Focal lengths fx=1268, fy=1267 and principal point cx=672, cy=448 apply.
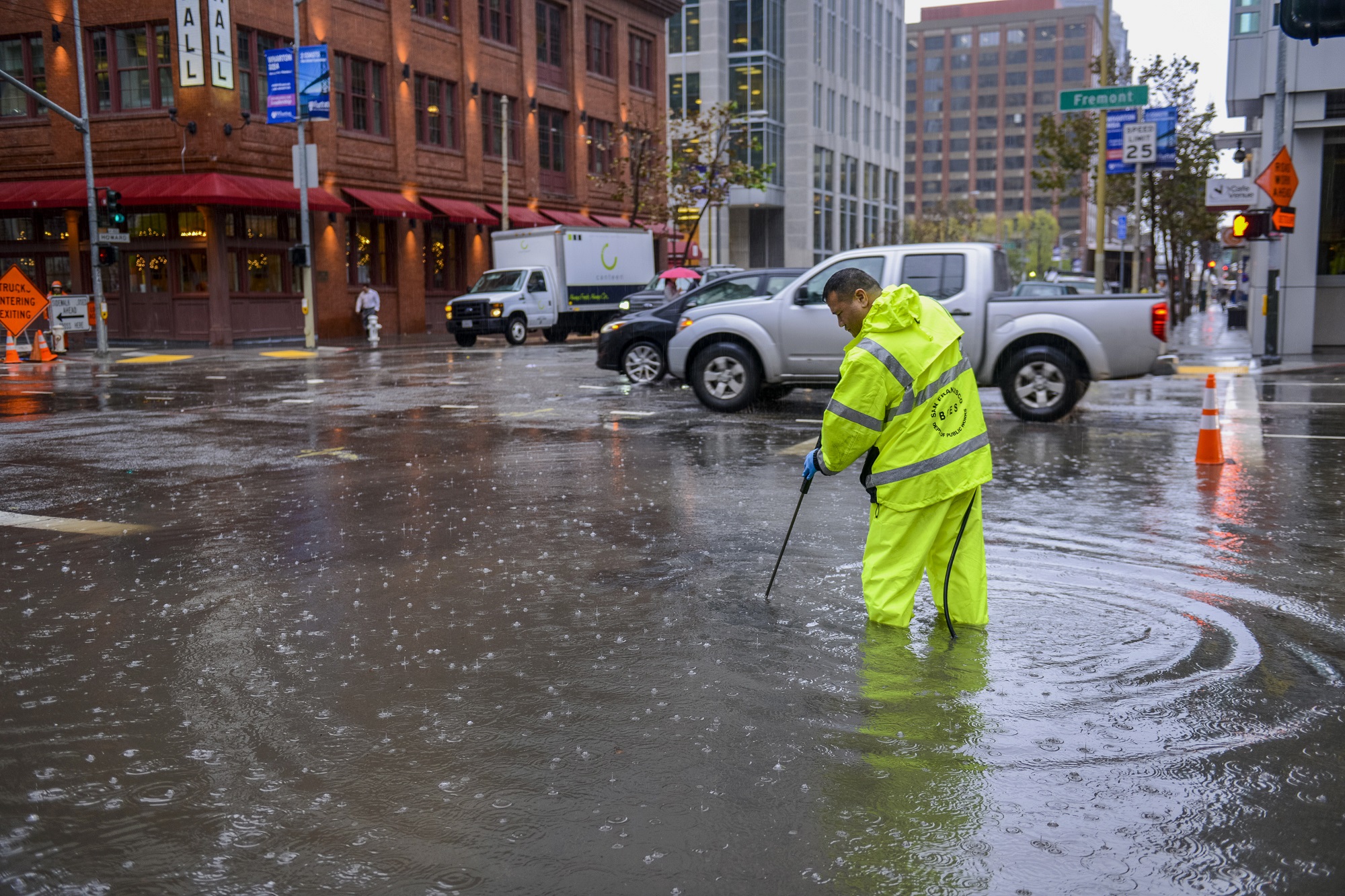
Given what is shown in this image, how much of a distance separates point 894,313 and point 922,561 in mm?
1058

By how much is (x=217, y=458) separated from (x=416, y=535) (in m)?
4.55

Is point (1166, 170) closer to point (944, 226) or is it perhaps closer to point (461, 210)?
point (461, 210)

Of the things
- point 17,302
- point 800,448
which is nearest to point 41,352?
point 17,302

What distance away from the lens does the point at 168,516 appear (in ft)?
28.4

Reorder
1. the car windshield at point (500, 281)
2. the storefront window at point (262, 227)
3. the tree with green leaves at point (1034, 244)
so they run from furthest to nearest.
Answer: the tree with green leaves at point (1034, 244), the car windshield at point (500, 281), the storefront window at point (262, 227)

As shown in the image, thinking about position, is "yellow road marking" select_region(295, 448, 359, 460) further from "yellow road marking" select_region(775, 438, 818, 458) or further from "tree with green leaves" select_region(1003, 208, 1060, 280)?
"tree with green leaves" select_region(1003, 208, 1060, 280)

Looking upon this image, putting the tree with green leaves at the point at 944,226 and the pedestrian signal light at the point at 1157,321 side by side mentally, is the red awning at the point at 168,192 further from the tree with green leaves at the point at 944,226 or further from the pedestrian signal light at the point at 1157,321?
the tree with green leaves at the point at 944,226

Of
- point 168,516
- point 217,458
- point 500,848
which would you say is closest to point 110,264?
point 217,458

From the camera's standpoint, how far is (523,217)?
4491 cm

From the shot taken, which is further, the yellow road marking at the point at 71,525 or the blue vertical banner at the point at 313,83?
the blue vertical banner at the point at 313,83

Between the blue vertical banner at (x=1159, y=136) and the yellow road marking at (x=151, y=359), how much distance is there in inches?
799

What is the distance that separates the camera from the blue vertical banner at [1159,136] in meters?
25.5

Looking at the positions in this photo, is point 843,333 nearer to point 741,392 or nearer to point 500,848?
point 741,392

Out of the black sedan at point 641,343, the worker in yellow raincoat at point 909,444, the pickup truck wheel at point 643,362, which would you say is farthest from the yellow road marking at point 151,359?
the worker in yellow raincoat at point 909,444
